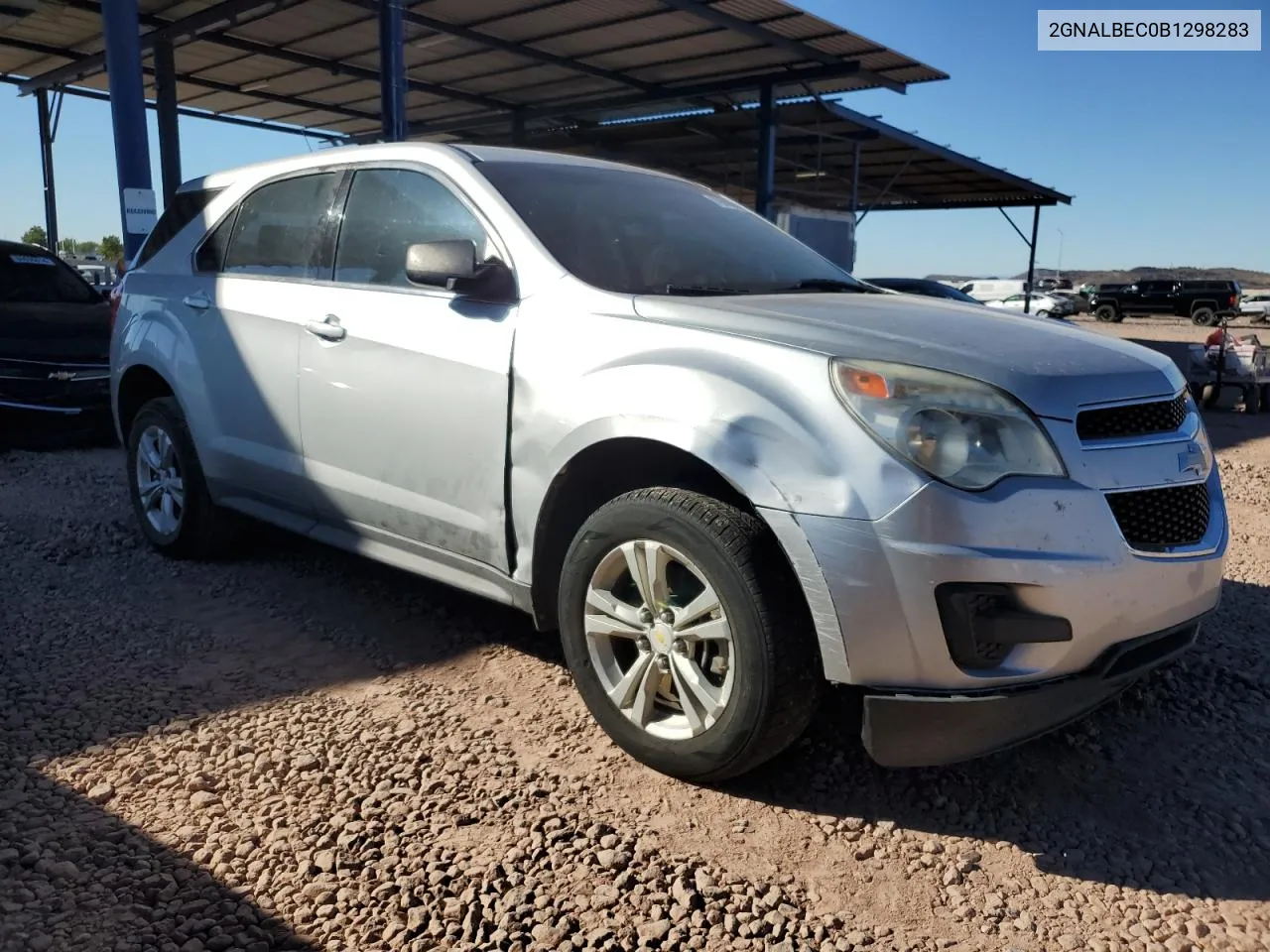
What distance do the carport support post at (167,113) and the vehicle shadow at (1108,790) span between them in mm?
14125

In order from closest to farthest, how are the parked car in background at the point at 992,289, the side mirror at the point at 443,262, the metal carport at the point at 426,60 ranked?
the side mirror at the point at 443,262 → the metal carport at the point at 426,60 → the parked car in background at the point at 992,289

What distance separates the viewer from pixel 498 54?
14.9 m

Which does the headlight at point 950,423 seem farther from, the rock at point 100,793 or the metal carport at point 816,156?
the metal carport at point 816,156

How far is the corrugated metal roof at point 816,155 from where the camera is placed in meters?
16.8

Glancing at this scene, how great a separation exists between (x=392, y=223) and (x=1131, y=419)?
2.54 m

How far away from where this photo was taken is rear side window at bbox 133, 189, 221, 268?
4.66 metres

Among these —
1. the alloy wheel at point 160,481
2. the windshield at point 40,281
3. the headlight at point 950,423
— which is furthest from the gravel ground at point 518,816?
the windshield at point 40,281

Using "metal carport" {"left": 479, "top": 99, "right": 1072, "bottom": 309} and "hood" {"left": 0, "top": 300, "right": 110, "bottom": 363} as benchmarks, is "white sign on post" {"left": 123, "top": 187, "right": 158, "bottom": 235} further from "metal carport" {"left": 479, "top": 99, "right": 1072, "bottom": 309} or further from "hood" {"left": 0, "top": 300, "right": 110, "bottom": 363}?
"metal carport" {"left": 479, "top": 99, "right": 1072, "bottom": 309}

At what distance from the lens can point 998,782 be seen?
2838 mm

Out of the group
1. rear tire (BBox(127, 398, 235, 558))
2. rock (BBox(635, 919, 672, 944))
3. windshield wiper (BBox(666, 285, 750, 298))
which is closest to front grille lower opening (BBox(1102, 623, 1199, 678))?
rock (BBox(635, 919, 672, 944))

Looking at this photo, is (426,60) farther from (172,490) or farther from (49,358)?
(172,490)

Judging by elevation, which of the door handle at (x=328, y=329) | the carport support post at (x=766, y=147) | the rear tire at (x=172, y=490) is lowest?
the rear tire at (x=172, y=490)

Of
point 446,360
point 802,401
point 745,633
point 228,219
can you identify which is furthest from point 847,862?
point 228,219

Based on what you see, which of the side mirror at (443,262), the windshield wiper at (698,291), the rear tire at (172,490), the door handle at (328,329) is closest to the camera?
the side mirror at (443,262)
